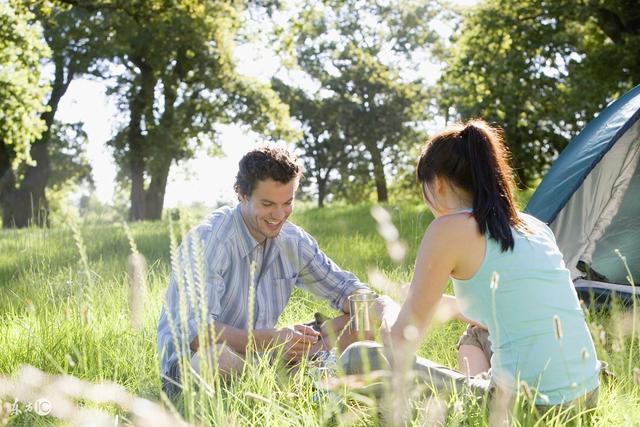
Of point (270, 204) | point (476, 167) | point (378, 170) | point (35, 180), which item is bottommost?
point (270, 204)

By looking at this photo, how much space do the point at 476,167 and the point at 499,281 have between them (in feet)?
1.16

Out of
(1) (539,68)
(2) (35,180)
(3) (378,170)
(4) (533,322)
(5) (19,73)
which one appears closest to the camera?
(4) (533,322)

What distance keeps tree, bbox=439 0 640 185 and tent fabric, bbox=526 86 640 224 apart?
23.5 feet

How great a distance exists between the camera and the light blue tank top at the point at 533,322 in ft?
6.97

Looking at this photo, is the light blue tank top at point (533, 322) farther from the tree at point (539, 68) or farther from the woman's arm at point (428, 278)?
the tree at point (539, 68)

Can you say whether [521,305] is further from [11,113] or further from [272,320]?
[11,113]

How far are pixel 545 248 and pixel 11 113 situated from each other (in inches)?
417

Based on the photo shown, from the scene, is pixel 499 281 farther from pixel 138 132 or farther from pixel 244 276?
pixel 138 132

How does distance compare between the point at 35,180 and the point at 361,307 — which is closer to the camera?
the point at 361,307

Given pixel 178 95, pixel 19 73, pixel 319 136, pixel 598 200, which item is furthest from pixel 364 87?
pixel 598 200

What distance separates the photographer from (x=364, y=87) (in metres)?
24.9

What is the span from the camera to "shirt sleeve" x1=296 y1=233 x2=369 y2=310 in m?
3.42

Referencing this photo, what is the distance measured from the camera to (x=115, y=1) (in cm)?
1330

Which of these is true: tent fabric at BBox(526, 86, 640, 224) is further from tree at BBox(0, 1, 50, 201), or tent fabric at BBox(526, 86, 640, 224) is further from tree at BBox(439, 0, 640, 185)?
tree at BBox(0, 1, 50, 201)
